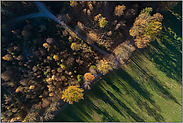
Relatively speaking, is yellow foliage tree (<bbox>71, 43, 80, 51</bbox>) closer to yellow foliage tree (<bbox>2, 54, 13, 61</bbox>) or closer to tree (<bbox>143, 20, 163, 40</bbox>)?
yellow foliage tree (<bbox>2, 54, 13, 61</bbox>)

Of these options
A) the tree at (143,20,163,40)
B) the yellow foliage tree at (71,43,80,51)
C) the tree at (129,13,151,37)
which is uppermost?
the yellow foliage tree at (71,43,80,51)

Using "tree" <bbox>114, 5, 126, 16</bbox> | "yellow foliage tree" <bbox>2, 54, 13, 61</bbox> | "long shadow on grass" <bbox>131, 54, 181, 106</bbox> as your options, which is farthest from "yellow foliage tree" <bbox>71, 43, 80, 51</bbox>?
"yellow foliage tree" <bbox>2, 54, 13, 61</bbox>

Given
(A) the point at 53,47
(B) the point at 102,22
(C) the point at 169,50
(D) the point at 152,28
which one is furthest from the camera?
(C) the point at 169,50

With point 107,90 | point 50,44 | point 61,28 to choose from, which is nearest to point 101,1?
point 61,28

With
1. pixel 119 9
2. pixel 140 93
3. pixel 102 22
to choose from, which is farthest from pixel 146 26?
pixel 140 93

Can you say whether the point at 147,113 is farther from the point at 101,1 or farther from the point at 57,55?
the point at 101,1

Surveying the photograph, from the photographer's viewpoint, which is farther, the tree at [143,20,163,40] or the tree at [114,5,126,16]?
the tree at [114,5,126,16]

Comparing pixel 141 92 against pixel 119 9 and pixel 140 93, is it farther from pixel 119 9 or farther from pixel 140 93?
pixel 119 9
